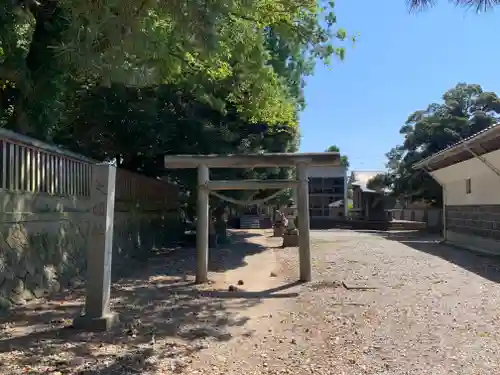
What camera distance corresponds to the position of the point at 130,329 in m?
6.35

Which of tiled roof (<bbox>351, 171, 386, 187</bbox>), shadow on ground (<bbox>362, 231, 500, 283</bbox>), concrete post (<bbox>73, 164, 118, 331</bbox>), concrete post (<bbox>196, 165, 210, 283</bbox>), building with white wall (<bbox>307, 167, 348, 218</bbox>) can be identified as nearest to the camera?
concrete post (<bbox>73, 164, 118, 331</bbox>)

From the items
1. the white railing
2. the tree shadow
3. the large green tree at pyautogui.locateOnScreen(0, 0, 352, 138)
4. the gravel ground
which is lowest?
the gravel ground

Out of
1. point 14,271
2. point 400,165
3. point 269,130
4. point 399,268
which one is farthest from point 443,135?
point 14,271

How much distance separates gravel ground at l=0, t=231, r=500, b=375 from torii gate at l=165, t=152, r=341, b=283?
58 centimetres

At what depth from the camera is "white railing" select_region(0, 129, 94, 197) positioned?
7559 millimetres

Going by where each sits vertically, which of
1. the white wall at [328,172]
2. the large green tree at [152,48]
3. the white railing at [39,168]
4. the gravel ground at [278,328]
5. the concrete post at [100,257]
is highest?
the white wall at [328,172]

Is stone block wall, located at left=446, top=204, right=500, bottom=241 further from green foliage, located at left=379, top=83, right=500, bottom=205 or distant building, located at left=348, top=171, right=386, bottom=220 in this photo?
distant building, located at left=348, top=171, right=386, bottom=220

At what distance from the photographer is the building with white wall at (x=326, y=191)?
155 feet

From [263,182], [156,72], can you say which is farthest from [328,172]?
[156,72]

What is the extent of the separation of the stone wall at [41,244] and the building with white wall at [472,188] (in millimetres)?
10007

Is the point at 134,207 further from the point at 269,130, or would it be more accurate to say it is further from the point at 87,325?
the point at 87,325

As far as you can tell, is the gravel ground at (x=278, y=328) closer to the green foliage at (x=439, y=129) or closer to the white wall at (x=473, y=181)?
the white wall at (x=473, y=181)

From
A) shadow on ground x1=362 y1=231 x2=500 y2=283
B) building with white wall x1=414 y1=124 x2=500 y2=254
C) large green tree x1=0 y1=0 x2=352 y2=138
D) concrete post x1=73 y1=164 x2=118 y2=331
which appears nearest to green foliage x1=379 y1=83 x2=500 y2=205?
building with white wall x1=414 y1=124 x2=500 y2=254

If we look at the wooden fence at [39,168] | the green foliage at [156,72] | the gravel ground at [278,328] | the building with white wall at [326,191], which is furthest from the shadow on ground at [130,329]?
the building with white wall at [326,191]
